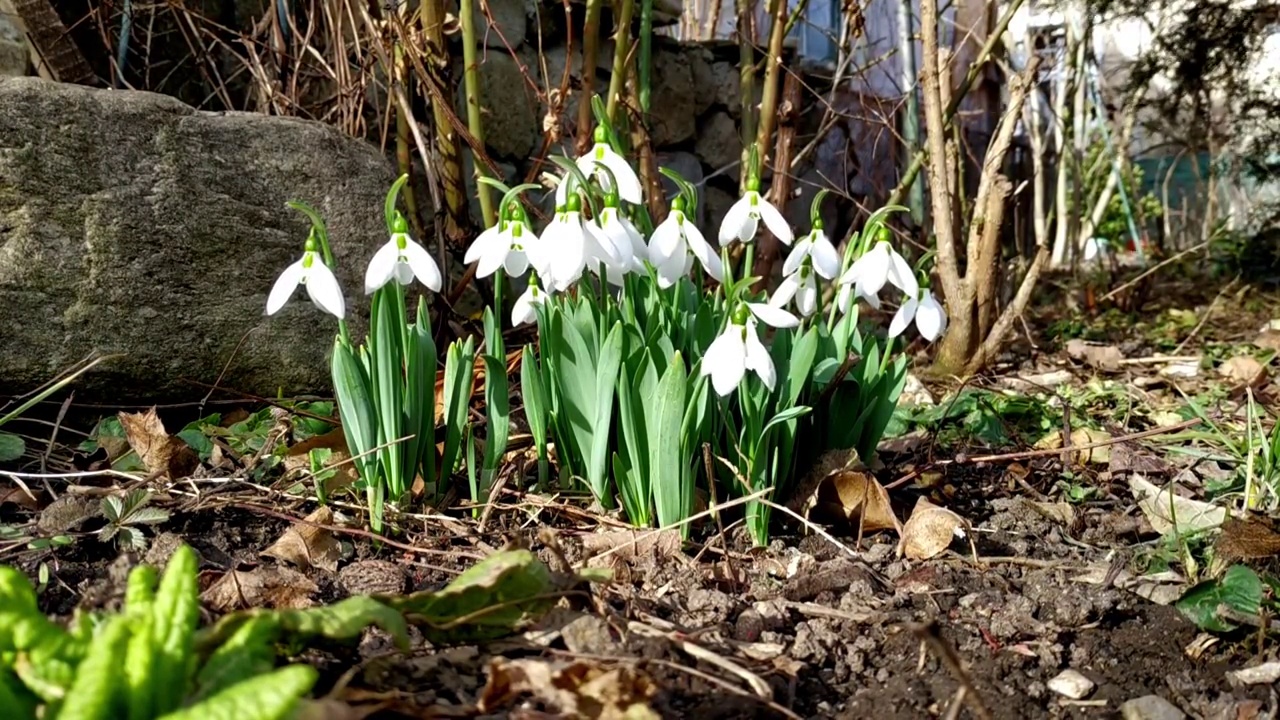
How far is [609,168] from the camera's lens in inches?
68.9

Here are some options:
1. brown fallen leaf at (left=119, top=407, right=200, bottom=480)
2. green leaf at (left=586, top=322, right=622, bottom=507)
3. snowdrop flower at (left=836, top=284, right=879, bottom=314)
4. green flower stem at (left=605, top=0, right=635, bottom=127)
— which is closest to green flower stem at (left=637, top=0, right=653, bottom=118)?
green flower stem at (left=605, top=0, right=635, bottom=127)

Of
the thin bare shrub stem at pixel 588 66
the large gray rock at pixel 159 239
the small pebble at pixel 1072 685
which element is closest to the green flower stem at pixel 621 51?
the thin bare shrub stem at pixel 588 66

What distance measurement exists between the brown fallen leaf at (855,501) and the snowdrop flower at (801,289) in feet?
1.03

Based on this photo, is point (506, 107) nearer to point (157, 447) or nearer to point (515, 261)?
point (157, 447)

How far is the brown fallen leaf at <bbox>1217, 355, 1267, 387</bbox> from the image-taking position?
3158 mm

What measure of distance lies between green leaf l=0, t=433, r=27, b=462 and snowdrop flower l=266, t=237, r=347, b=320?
0.76m

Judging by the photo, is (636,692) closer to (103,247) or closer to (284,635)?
(284,635)

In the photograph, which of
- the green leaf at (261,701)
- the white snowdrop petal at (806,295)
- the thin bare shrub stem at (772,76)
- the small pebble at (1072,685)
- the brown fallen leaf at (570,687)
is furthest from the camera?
the thin bare shrub stem at (772,76)

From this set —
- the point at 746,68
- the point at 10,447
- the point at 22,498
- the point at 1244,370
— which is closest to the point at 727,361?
the point at 22,498

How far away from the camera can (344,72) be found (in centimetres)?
310

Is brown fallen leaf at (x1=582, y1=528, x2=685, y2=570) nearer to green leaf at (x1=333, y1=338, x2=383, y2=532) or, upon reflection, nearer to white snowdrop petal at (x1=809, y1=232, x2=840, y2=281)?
green leaf at (x1=333, y1=338, x2=383, y2=532)

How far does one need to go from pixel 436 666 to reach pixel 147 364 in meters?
1.45

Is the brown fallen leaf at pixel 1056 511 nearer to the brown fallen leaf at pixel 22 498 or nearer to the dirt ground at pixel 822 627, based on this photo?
the dirt ground at pixel 822 627

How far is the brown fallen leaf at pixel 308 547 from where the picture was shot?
1.66 metres
